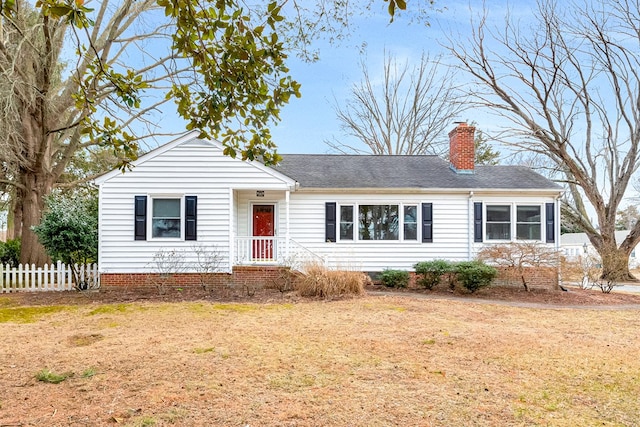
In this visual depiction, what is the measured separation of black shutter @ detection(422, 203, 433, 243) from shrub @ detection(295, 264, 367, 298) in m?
3.62

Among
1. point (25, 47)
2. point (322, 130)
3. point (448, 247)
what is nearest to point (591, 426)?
point (448, 247)

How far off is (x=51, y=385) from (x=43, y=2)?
361cm

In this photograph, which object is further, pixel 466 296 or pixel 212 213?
pixel 212 213

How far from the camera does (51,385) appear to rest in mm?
4324

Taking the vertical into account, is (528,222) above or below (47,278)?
above

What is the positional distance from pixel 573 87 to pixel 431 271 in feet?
43.1

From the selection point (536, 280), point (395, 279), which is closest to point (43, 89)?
point (395, 279)

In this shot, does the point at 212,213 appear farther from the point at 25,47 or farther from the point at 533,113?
the point at 533,113

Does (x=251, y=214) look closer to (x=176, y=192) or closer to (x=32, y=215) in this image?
(x=176, y=192)

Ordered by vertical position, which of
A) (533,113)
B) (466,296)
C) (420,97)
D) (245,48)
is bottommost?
(466,296)

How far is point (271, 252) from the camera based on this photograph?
13.4 meters

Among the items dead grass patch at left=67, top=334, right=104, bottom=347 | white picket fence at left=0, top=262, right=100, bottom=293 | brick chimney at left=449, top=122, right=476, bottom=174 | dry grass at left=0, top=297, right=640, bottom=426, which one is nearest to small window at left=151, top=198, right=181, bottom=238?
white picket fence at left=0, top=262, right=100, bottom=293

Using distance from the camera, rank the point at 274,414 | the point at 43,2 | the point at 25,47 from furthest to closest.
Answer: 1. the point at 25,47
2. the point at 274,414
3. the point at 43,2

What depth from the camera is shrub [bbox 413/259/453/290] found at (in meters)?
12.1
